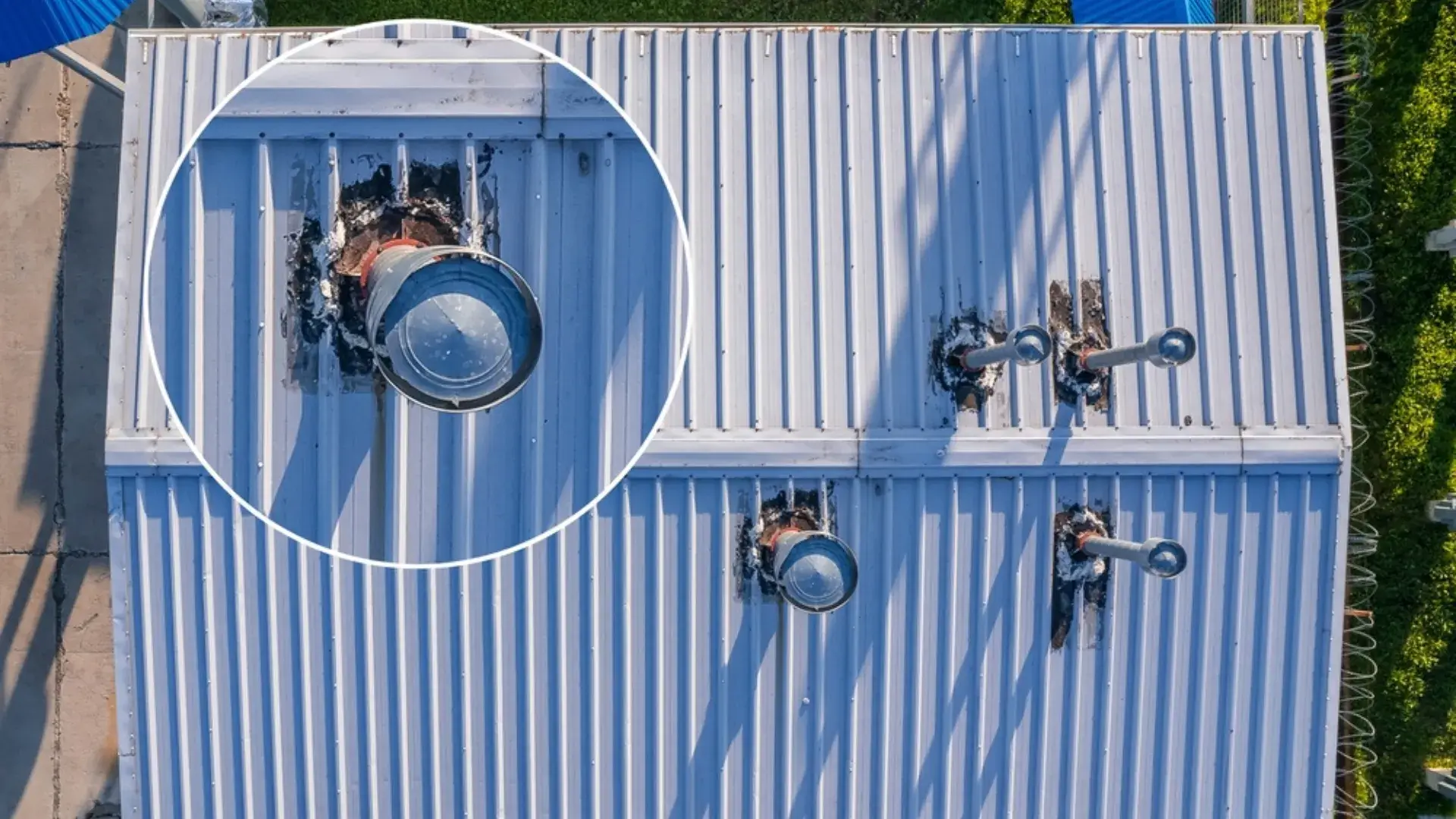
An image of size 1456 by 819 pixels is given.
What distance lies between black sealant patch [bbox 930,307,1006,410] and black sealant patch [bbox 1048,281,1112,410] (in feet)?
1.69

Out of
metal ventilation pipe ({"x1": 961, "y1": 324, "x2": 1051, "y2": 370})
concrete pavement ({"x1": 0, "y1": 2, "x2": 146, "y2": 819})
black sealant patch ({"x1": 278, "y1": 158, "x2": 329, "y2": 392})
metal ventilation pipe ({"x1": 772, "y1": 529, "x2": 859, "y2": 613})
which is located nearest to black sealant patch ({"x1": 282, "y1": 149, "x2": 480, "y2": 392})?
black sealant patch ({"x1": 278, "y1": 158, "x2": 329, "y2": 392})

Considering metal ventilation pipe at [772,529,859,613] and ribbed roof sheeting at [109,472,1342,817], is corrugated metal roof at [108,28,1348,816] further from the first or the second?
metal ventilation pipe at [772,529,859,613]

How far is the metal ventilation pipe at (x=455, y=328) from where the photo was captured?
363 cm

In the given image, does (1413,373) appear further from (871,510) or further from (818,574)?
(818,574)

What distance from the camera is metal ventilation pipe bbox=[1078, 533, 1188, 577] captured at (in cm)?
631

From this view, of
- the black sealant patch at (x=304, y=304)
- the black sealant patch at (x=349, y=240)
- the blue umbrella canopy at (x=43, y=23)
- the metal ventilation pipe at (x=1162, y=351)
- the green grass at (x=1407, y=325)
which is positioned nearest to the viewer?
the metal ventilation pipe at (x=1162, y=351)

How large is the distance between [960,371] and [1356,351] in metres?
6.79

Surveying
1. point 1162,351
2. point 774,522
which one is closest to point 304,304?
point 774,522

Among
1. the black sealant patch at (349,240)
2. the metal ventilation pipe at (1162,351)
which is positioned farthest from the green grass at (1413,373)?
the black sealant patch at (349,240)

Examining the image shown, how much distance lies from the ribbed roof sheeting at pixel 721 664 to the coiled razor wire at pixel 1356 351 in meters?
4.01

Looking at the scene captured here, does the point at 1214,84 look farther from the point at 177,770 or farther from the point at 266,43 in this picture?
the point at 177,770

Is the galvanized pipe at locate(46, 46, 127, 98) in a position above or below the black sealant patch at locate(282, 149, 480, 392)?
above

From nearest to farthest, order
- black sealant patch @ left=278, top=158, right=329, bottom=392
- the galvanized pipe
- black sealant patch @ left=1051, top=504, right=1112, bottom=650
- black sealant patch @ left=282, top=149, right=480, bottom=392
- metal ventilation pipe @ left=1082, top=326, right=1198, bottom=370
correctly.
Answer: metal ventilation pipe @ left=1082, top=326, right=1198, bottom=370, black sealant patch @ left=282, top=149, right=480, bottom=392, black sealant patch @ left=278, top=158, right=329, bottom=392, black sealant patch @ left=1051, top=504, right=1112, bottom=650, the galvanized pipe

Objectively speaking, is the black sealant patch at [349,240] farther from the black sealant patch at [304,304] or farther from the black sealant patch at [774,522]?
the black sealant patch at [774,522]
